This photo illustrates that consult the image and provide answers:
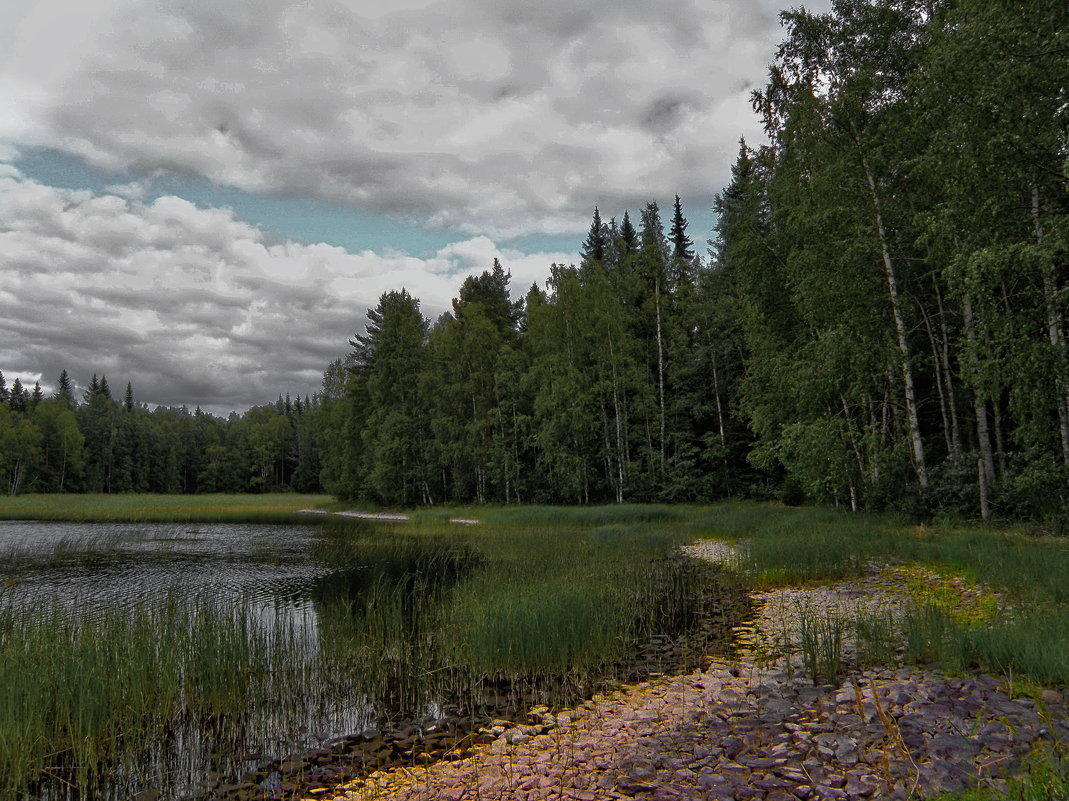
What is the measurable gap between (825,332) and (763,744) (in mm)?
15904

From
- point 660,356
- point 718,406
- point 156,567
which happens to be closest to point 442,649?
point 156,567

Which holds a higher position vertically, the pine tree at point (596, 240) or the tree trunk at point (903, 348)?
the pine tree at point (596, 240)

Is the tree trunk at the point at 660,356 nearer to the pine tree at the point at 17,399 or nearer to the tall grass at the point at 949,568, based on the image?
the tall grass at the point at 949,568

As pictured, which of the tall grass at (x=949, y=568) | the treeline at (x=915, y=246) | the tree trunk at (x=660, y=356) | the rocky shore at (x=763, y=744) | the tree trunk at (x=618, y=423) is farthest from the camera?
the tree trunk at (x=618, y=423)

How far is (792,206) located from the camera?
2127 cm

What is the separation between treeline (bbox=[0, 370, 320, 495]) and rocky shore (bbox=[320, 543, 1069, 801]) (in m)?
84.9

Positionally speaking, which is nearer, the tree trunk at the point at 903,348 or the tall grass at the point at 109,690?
the tall grass at the point at 109,690

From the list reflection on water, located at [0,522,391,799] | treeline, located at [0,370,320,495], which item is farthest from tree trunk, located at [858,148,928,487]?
treeline, located at [0,370,320,495]

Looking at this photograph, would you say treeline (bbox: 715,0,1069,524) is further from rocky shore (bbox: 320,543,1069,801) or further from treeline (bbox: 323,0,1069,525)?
rocky shore (bbox: 320,543,1069,801)

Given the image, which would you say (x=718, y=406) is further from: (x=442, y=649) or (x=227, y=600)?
(x=442, y=649)

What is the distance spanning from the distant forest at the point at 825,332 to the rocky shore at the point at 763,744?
365 inches

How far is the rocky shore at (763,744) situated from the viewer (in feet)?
13.9

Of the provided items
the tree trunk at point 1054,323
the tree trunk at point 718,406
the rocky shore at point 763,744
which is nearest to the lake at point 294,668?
the rocky shore at point 763,744

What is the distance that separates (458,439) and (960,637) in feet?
133
